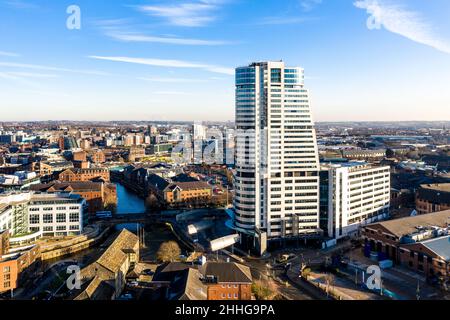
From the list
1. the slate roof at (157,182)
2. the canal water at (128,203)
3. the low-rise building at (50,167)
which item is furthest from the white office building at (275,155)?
the low-rise building at (50,167)

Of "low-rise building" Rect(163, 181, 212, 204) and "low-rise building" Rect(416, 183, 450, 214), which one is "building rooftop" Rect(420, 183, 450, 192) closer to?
"low-rise building" Rect(416, 183, 450, 214)

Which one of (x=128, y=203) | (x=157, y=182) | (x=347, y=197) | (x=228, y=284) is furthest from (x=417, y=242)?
(x=128, y=203)

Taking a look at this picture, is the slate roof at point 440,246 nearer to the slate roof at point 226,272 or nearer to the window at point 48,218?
the slate roof at point 226,272

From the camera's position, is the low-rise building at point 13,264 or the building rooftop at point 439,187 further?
the building rooftop at point 439,187

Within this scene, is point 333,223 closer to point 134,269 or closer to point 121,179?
point 134,269

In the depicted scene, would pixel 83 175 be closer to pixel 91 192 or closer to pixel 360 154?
pixel 91 192

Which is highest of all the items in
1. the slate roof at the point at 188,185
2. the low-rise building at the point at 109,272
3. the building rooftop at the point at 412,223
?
the slate roof at the point at 188,185
